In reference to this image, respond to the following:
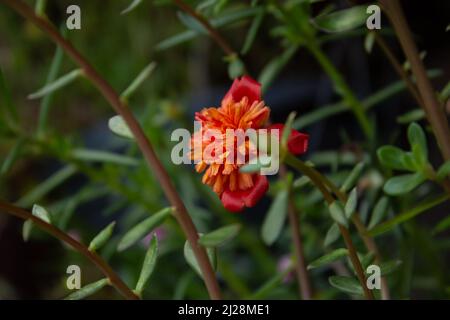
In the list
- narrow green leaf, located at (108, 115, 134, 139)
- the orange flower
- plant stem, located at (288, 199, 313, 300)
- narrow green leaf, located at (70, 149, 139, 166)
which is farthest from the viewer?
narrow green leaf, located at (70, 149, 139, 166)

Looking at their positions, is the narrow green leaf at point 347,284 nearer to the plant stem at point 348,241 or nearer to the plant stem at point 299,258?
the plant stem at point 348,241

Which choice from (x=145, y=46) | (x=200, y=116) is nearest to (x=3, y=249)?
(x=145, y=46)

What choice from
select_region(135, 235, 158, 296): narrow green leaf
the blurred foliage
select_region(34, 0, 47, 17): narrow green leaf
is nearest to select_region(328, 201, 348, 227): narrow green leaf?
the blurred foliage

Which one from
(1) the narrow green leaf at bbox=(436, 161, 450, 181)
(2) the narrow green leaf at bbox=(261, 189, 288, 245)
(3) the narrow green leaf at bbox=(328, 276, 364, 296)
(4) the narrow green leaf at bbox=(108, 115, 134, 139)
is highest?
(4) the narrow green leaf at bbox=(108, 115, 134, 139)

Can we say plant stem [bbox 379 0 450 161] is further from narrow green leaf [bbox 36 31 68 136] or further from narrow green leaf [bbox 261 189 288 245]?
narrow green leaf [bbox 36 31 68 136]

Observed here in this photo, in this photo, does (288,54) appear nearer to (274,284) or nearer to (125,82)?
(274,284)

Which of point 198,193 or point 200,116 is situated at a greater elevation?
point 198,193
